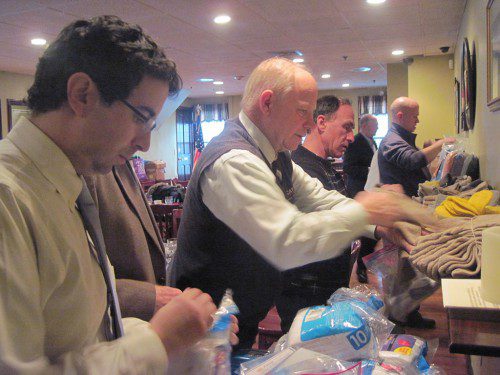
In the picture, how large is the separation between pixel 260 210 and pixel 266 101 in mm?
437

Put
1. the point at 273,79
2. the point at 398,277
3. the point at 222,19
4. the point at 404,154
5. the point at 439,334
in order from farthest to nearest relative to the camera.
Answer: the point at 222,19 → the point at 404,154 → the point at 439,334 → the point at 398,277 → the point at 273,79

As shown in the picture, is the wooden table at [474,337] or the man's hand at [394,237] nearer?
the wooden table at [474,337]

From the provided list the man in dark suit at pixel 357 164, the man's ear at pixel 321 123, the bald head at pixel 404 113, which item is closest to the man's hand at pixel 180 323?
the man's ear at pixel 321 123

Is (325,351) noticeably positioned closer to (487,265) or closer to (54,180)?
(487,265)

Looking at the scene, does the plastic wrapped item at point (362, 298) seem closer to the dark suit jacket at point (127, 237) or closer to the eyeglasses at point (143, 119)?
the dark suit jacket at point (127, 237)

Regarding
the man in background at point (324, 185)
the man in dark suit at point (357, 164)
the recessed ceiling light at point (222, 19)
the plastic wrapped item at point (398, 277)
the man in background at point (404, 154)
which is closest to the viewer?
the plastic wrapped item at point (398, 277)

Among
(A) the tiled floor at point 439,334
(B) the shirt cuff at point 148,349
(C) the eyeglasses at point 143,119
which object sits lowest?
(A) the tiled floor at point 439,334

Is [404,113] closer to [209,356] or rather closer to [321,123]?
[321,123]

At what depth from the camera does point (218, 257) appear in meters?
1.35

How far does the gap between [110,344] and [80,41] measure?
468 millimetres

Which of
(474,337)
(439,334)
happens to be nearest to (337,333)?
(474,337)

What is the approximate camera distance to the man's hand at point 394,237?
5.05ft

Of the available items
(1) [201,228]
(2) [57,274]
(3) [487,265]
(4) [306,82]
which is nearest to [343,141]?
(4) [306,82]

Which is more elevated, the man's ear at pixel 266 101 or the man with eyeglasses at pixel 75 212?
the man's ear at pixel 266 101
